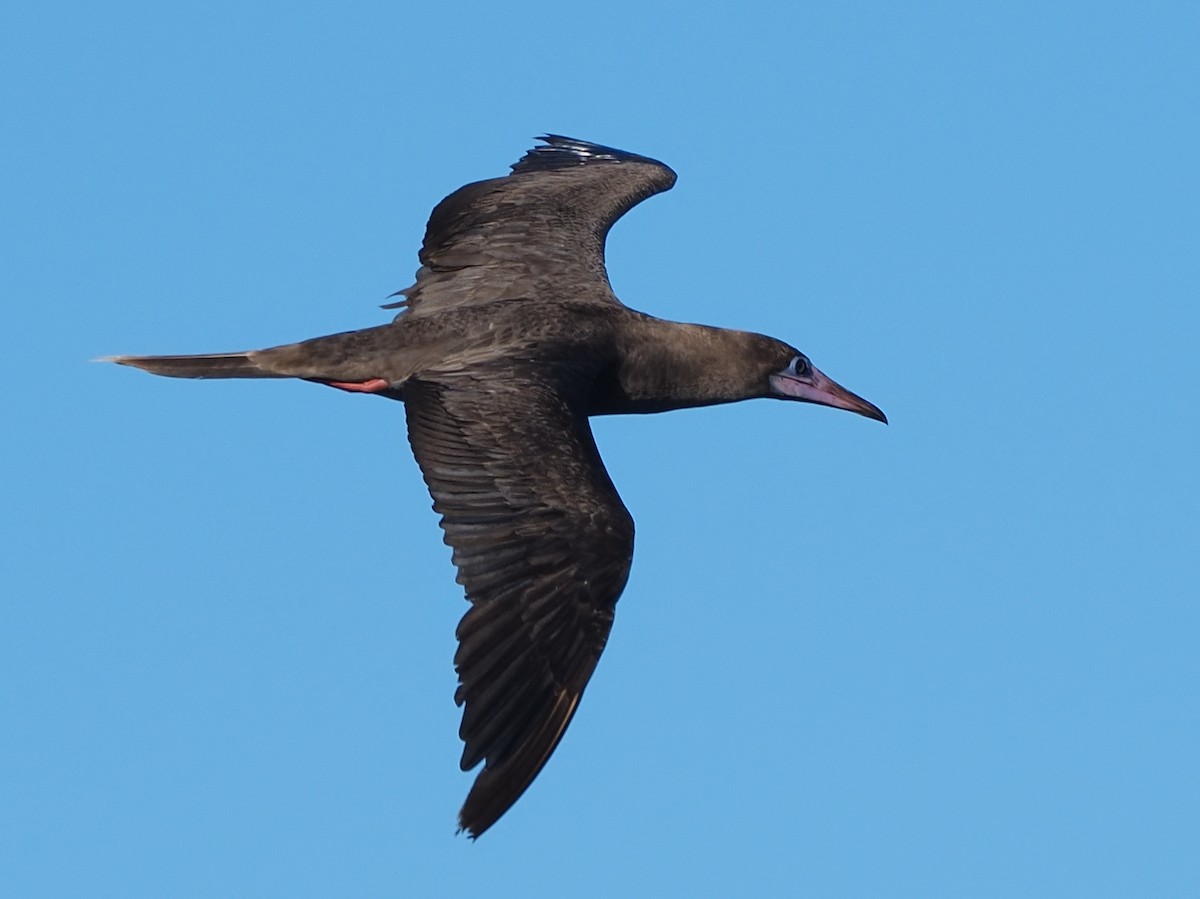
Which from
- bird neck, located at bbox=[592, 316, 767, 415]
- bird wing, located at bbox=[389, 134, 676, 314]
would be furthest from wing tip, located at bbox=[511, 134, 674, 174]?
bird neck, located at bbox=[592, 316, 767, 415]

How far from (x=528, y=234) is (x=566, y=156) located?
2.55 meters

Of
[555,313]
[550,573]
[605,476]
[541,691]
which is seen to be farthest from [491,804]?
[555,313]

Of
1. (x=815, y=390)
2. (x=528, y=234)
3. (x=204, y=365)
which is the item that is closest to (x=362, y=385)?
(x=204, y=365)

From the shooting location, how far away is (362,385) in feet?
45.9

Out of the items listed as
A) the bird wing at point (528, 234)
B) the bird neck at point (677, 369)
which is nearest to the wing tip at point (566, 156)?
the bird wing at point (528, 234)

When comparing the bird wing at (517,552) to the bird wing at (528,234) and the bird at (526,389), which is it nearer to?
the bird at (526,389)

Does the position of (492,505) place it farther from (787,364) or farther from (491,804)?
(787,364)

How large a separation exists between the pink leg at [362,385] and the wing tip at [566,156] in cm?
401

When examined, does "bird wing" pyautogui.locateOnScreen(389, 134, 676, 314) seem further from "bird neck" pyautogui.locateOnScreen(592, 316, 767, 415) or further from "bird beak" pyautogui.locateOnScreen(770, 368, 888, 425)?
"bird beak" pyautogui.locateOnScreen(770, 368, 888, 425)

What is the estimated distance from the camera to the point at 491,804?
35.6ft

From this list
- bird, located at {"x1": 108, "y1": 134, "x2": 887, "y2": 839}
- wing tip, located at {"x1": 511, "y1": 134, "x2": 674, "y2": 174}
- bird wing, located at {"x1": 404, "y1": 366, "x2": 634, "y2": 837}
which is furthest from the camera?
wing tip, located at {"x1": 511, "y1": 134, "x2": 674, "y2": 174}

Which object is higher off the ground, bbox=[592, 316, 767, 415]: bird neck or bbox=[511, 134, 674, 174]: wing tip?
bbox=[511, 134, 674, 174]: wing tip

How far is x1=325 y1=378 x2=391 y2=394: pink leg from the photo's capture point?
45.5 feet

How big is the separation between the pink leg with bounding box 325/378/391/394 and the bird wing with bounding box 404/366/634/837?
57 cm
